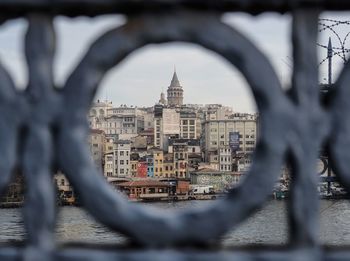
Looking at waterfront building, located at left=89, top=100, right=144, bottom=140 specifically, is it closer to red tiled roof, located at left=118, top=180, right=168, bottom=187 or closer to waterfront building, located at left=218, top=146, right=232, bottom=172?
waterfront building, located at left=218, top=146, right=232, bottom=172

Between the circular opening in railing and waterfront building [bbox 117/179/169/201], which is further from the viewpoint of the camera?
waterfront building [bbox 117/179/169/201]

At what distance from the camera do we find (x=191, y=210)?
6.78ft

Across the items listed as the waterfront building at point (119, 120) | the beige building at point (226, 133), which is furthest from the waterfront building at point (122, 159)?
the waterfront building at point (119, 120)

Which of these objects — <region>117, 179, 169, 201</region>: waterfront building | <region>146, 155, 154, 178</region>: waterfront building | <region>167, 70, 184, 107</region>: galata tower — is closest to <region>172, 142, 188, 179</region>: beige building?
<region>146, 155, 154, 178</region>: waterfront building

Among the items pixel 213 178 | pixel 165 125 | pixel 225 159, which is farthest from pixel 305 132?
pixel 165 125

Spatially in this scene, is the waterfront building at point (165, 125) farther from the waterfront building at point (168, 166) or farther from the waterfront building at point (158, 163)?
the waterfront building at point (168, 166)

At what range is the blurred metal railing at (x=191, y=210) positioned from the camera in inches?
80.0

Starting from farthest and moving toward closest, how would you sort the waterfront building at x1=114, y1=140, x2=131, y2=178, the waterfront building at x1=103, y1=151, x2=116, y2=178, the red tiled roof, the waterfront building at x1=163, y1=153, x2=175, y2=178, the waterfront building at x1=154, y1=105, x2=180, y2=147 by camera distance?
the waterfront building at x1=154, y1=105, x2=180, y2=147, the waterfront building at x1=163, y1=153, x2=175, y2=178, the waterfront building at x1=114, y1=140, x2=131, y2=178, the waterfront building at x1=103, y1=151, x2=116, y2=178, the red tiled roof

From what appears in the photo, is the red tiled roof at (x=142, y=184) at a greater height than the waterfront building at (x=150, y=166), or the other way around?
the waterfront building at (x=150, y=166)

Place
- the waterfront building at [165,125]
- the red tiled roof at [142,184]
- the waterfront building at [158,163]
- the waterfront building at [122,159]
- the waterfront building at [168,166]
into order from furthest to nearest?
the waterfront building at [165,125] → the waterfront building at [168,166] → the waterfront building at [158,163] → the waterfront building at [122,159] → the red tiled roof at [142,184]

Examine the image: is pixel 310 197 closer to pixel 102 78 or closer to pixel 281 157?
pixel 281 157

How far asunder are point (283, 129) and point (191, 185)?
75744mm

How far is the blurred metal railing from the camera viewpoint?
80.0 inches

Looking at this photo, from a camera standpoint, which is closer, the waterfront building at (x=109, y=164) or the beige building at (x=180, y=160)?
the waterfront building at (x=109, y=164)
